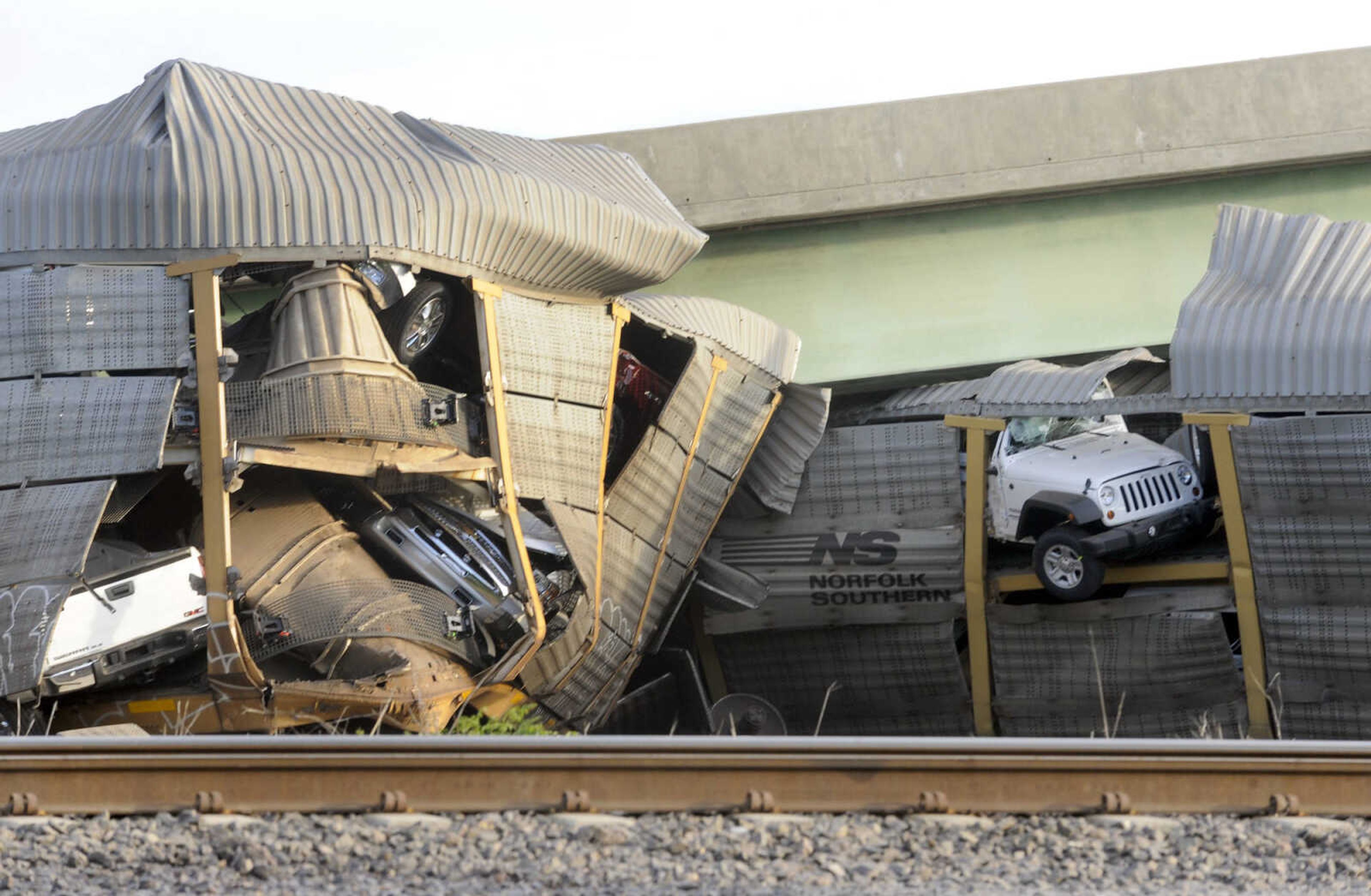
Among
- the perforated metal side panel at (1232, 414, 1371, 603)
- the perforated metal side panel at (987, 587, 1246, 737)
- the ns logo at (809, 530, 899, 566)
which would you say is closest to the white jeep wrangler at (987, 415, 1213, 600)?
the perforated metal side panel at (987, 587, 1246, 737)

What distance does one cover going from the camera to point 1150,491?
13422 millimetres

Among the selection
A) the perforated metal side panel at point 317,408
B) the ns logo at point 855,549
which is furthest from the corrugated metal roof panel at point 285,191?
the ns logo at point 855,549

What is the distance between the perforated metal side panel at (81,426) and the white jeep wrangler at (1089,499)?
22.7ft

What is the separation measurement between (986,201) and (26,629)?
41.3 ft

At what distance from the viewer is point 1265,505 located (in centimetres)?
1305

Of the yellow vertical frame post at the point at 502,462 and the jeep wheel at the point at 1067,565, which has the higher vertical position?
the yellow vertical frame post at the point at 502,462

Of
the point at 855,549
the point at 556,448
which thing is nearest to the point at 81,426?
the point at 556,448

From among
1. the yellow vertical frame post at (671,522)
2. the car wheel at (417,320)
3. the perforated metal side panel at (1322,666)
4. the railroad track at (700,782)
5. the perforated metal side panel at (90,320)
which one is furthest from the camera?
the yellow vertical frame post at (671,522)

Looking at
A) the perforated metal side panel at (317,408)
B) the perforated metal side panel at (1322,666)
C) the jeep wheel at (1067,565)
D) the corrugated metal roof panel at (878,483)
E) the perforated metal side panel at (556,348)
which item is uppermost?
the perforated metal side panel at (556,348)

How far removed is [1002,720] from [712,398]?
3.95 meters

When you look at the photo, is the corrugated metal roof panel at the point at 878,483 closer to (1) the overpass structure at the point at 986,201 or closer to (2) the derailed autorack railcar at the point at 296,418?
(2) the derailed autorack railcar at the point at 296,418

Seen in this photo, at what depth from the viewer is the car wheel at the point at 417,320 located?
41.5 ft

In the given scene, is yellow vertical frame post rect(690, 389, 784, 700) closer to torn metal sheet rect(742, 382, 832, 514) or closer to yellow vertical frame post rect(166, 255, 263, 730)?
torn metal sheet rect(742, 382, 832, 514)

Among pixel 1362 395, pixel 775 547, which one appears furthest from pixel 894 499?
pixel 1362 395
